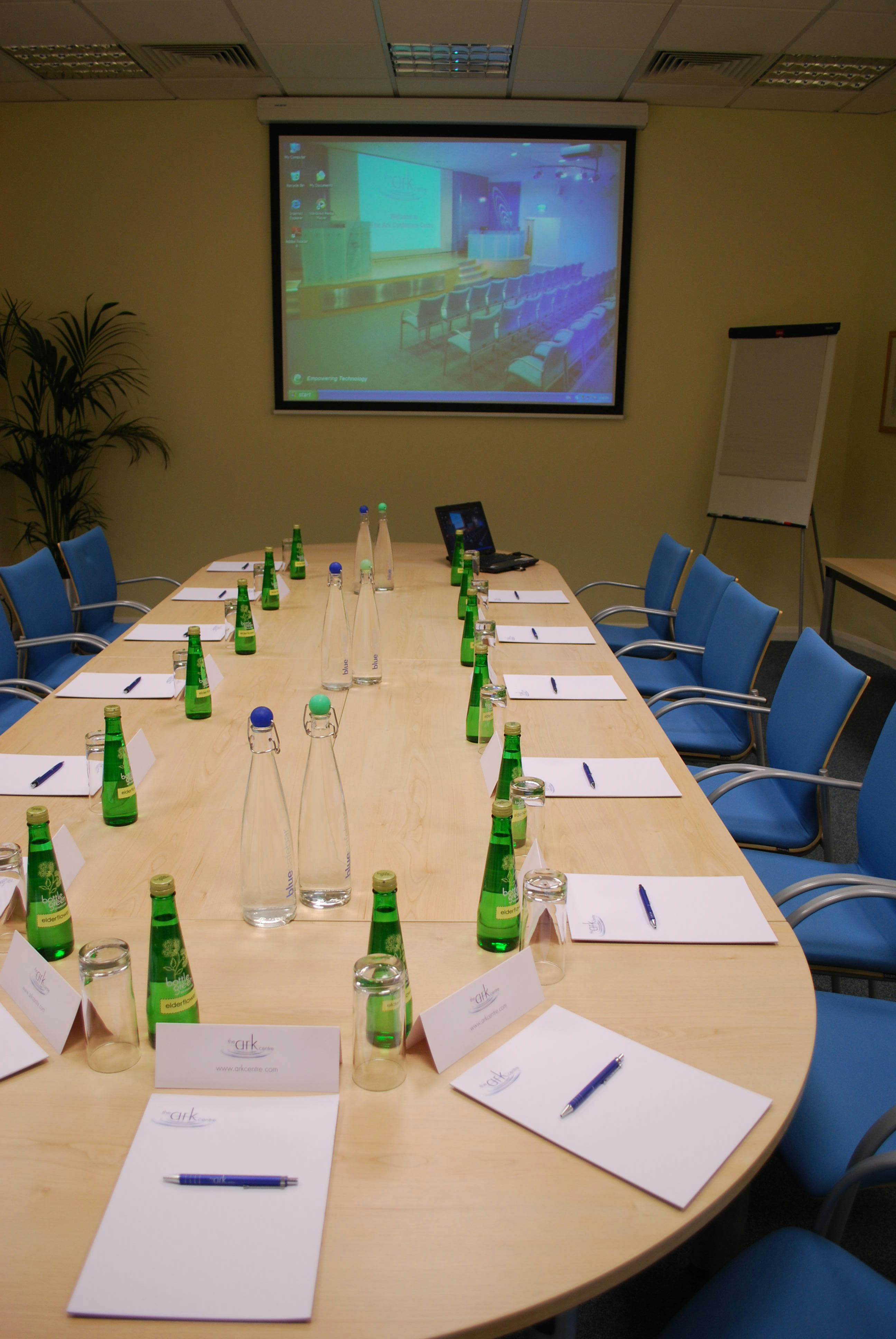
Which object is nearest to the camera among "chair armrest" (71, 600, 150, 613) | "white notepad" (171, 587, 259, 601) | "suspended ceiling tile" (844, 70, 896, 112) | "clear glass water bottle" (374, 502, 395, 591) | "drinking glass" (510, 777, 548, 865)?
"drinking glass" (510, 777, 548, 865)

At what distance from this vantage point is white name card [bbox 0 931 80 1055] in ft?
3.57

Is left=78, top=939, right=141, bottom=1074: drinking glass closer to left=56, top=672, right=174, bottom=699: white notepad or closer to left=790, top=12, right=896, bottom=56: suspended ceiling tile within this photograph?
left=56, top=672, right=174, bottom=699: white notepad

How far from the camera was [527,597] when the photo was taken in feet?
11.8

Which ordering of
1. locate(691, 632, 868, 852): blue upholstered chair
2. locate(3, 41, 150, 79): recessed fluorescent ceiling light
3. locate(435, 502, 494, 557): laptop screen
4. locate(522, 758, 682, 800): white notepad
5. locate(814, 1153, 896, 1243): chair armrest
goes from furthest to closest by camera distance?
locate(3, 41, 150, 79): recessed fluorescent ceiling light
locate(435, 502, 494, 557): laptop screen
locate(691, 632, 868, 852): blue upholstered chair
locate(522, 758, 682, 800): white notepad
locate(814, 1153, 896, 1243): chair armrest

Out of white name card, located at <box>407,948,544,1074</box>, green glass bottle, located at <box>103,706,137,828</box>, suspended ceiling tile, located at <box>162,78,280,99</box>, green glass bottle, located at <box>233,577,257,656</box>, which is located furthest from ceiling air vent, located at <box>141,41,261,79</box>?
white name card, located at <box>407,948,544,1074</box>

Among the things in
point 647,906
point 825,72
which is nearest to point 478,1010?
Result: point 647,906

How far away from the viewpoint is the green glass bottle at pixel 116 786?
5.38 feet

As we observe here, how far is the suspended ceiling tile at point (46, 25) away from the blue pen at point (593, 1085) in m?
4.69

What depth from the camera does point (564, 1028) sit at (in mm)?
1147

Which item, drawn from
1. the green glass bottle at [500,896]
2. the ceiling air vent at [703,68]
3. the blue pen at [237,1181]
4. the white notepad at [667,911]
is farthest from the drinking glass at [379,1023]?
the ceiling air vent at [703,68]

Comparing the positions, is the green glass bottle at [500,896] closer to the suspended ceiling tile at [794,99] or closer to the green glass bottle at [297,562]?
the green glass bottle at [297,562]

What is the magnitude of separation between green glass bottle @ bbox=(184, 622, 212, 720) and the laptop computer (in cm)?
193

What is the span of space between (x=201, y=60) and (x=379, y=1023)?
5092 mm

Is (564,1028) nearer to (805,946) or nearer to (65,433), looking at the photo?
(805,946)
